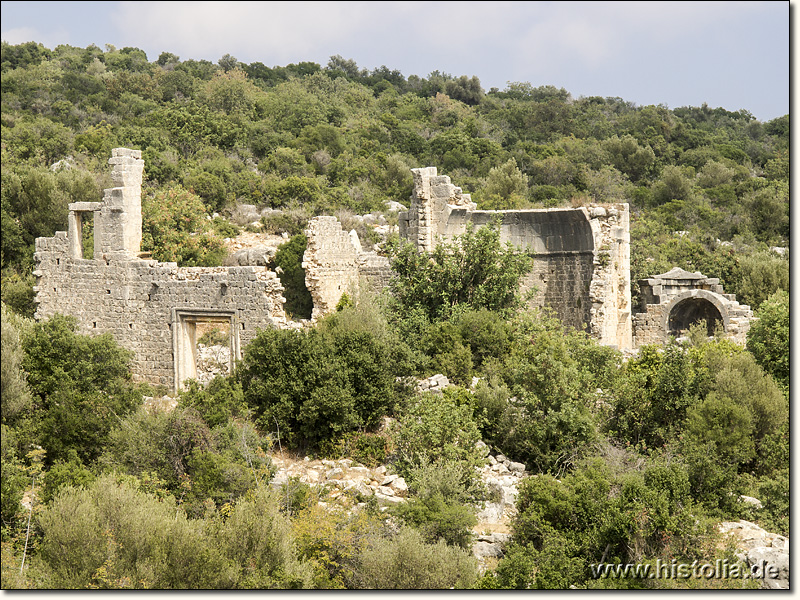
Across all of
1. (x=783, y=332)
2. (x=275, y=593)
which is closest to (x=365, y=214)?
(x=783, y=332)

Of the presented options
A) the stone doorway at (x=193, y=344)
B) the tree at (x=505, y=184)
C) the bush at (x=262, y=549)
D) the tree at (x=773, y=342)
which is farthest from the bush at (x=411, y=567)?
the tree at (x=505, y=184)

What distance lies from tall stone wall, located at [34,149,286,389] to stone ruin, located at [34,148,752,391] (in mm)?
18

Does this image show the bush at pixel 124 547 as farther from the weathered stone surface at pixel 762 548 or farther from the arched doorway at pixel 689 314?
the arched doorway at pixel 689 314

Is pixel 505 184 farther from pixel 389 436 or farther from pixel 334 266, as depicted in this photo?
pixel 389 436

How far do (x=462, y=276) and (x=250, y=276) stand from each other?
4.34 meters

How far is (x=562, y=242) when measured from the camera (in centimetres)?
2012

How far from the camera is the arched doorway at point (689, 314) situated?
87.5 ft

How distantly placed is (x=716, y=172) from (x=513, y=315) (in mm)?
28705

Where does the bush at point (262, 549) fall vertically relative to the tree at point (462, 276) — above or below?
below

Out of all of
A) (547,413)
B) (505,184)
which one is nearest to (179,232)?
(505,184)

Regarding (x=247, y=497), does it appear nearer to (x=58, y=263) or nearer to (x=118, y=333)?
(x=118, y=333)

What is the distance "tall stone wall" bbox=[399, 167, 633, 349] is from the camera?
19.7m

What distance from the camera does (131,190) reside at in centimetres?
1764

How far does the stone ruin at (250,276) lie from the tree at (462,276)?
0.84 metres
